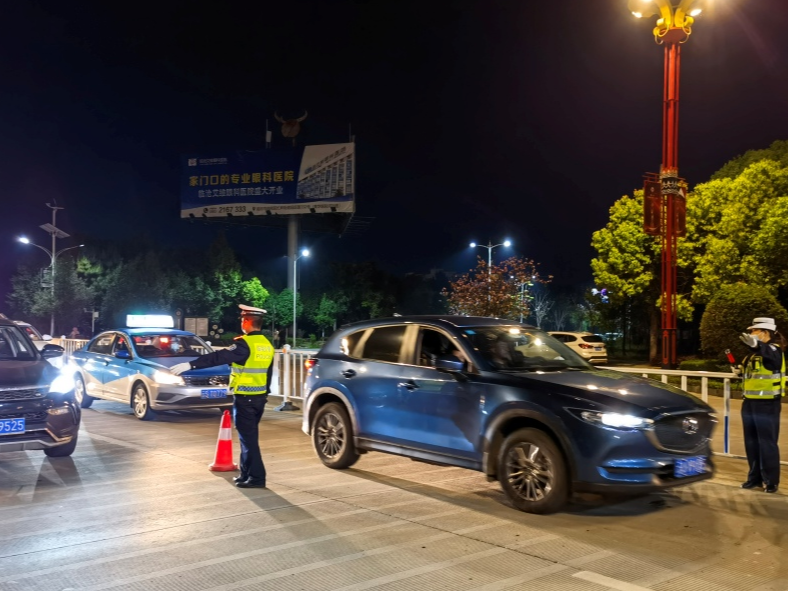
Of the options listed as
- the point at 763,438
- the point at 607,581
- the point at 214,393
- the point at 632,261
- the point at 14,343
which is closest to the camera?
the point at 607,581

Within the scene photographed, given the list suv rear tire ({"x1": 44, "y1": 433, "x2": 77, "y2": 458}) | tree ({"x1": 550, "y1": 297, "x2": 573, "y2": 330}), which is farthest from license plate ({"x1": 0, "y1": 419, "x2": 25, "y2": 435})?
tree ({"x1": 550, "y1": 297, "x2": 573, "y2": 330})

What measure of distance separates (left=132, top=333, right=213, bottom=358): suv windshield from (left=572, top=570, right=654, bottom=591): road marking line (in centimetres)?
952

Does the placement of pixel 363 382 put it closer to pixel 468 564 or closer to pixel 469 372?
pixel 469 372

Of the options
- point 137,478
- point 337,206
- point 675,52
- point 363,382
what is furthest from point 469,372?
point 337,206

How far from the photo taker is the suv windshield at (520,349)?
7.26 meters

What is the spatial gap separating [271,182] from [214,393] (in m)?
42.8

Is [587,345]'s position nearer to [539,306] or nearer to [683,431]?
[683,431]

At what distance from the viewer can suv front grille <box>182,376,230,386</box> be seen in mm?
12312

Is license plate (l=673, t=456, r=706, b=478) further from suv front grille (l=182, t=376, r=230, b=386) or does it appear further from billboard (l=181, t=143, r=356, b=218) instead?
billboard (l=181, t=143, r=356, b=218)

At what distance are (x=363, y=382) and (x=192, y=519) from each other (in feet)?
8.26

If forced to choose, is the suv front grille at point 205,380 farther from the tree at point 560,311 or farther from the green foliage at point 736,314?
the tree at point 560,311

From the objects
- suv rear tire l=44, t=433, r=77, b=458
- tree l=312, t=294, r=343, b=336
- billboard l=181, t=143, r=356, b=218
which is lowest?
suv rear tire l=44, t=433, r=77, b=458

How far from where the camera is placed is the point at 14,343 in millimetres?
9688

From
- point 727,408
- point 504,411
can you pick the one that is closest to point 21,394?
point 504,411
